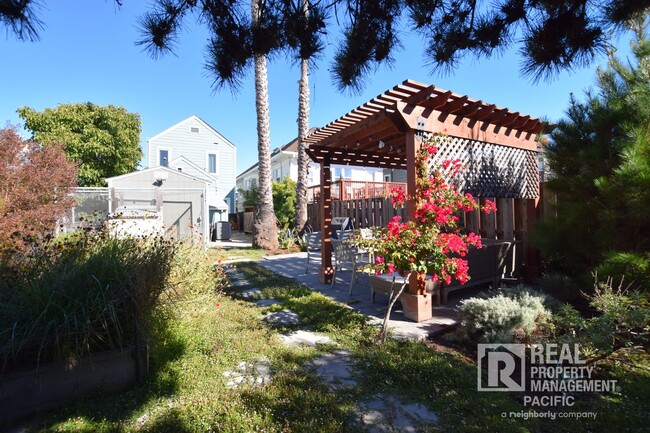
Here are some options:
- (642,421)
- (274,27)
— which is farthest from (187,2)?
(642,421)

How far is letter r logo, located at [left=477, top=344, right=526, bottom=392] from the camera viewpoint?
2.57 meters

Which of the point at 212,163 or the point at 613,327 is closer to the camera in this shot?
the point at 613,327

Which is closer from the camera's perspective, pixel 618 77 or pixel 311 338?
pixel 311 338

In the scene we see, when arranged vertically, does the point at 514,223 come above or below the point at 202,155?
below

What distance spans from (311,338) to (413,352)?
115cm

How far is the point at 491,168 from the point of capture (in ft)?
16.7

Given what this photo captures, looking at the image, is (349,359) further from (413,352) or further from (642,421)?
(642,421)

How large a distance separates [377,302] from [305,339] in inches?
68.6

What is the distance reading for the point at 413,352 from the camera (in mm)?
3098

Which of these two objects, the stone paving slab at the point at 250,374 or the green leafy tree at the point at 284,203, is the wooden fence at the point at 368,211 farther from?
the stone paving slab at the point at 250,374

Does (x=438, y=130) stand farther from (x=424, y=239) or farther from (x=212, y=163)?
(x=212, y=163)

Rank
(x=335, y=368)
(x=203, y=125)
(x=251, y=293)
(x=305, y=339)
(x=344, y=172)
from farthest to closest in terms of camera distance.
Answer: (x=344, y=172)
(x=203, y=125)
(x=251, y=293)
(x=305, y=339)
(x=335, y=368)

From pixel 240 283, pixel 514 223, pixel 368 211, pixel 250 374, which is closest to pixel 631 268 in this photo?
pixel 514 223

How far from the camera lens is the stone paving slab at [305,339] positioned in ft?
11.2
